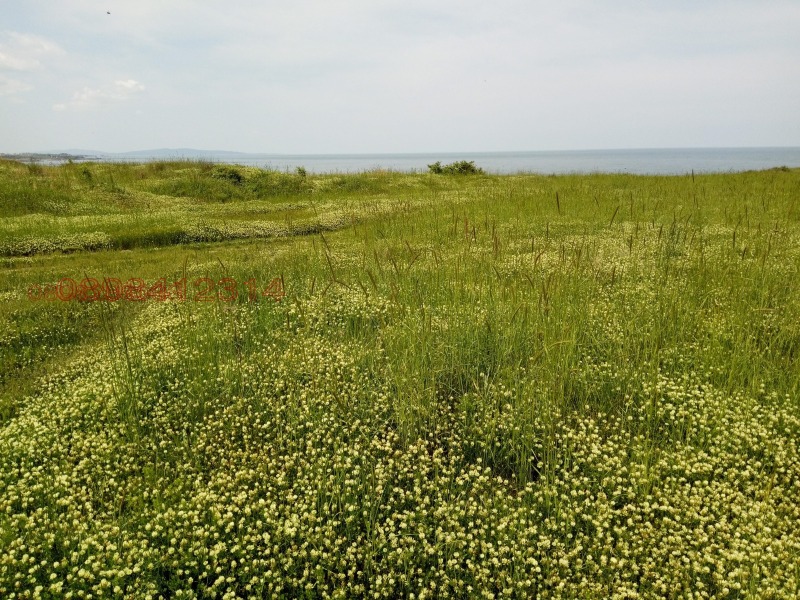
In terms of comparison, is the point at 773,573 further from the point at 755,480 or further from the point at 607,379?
the point at 607,379

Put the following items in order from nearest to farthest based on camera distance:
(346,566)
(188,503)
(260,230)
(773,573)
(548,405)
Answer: (773,573)
(346,566)
(188,503)
(548,405)
(260,230)

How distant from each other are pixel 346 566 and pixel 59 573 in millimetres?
2343

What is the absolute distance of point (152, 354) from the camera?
24.0 feet

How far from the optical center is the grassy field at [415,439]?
3.85 metres

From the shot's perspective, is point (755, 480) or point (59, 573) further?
point (755, 480)

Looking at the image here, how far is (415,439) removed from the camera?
5.30 m

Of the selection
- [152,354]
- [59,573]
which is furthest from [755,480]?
[152,354]
